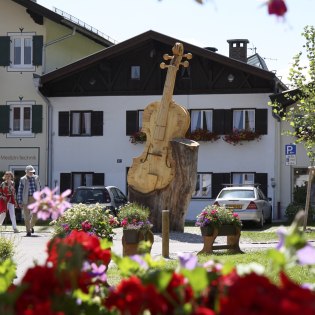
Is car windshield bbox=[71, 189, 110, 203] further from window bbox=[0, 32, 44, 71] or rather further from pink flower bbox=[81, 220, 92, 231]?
pink flower bbox=[81, 220, 92, 231]

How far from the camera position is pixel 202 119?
3378 cm

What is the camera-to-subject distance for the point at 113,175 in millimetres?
34812

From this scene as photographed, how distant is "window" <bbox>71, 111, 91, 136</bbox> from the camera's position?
35125mm

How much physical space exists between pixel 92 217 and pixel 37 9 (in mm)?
24880

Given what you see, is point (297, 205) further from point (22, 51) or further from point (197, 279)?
point (197, 279)

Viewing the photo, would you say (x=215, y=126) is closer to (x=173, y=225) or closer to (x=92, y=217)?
(x=173, y=225)

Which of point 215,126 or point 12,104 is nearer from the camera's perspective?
point 215,126

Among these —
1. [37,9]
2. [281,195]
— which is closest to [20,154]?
[37,9]

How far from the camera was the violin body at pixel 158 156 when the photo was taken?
22.4 m

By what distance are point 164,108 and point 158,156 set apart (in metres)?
1.34

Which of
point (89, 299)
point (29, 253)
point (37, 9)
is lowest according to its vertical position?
point (29, 253)

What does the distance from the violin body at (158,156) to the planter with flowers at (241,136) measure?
10.3 metres

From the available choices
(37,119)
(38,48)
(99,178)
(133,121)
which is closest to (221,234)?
(133,121)

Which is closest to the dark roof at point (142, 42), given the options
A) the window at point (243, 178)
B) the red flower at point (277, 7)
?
the window at point (243, 178)
